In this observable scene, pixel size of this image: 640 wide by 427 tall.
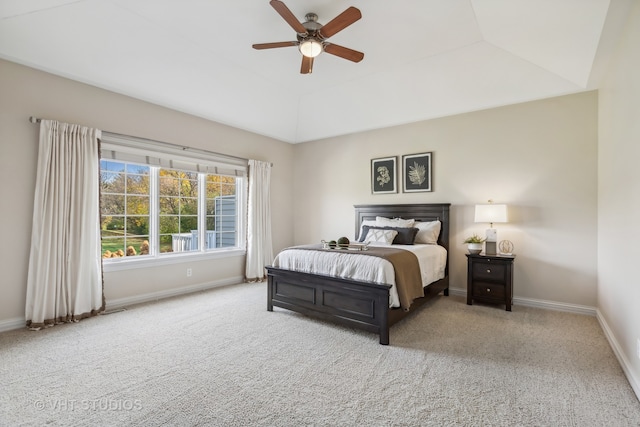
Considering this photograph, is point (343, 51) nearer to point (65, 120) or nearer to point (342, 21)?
point (342, 21)

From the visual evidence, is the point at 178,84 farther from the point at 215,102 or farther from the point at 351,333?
the point at 351,333

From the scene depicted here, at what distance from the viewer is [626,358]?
2.30 m

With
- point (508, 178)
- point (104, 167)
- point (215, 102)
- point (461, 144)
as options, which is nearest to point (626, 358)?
point (508, 178)

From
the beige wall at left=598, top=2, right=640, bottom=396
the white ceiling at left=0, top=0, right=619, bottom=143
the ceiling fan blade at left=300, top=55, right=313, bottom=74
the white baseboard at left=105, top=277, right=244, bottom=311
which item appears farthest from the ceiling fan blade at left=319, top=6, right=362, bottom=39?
the white baseboard at left=105, top=277, right=244, bottom=311

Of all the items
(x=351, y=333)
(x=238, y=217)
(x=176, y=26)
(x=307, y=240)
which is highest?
(x=176, y=26)

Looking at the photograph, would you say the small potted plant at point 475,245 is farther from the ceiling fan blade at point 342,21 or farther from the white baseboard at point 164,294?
the white baseboard at point 164,294

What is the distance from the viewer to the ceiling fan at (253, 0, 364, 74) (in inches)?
93.4

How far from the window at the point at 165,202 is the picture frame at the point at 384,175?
7.63 ft

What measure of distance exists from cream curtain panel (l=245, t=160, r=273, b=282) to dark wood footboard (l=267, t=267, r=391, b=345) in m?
1.73

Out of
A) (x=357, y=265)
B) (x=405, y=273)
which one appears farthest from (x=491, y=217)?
(x=357, y=265)

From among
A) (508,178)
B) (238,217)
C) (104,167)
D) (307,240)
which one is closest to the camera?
(104,167)

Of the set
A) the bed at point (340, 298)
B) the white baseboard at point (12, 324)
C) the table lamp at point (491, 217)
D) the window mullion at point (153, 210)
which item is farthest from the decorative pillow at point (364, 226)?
the white baseboard at point (12, 324)

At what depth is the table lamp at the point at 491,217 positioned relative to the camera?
151 inches

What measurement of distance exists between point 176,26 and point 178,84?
878 millimetres
